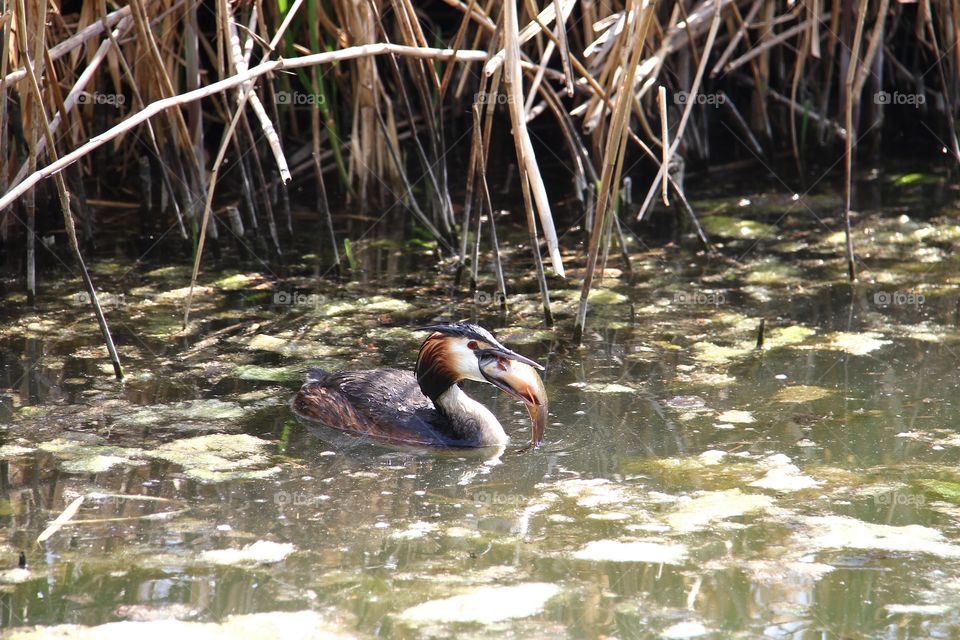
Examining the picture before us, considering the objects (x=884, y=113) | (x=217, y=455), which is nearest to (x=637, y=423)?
(x=217, y=455)

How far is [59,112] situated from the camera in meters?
5.59

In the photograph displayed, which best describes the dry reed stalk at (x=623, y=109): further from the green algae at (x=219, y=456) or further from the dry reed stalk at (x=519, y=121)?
the green algae at (x=219, y=456)

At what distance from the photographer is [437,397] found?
15.8ft

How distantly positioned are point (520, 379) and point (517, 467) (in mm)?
386

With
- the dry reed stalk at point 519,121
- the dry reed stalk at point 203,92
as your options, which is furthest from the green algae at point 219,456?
the dry reed stalk at point 519,121

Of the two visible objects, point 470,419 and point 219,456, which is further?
point 470,419

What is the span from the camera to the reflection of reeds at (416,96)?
5.17m

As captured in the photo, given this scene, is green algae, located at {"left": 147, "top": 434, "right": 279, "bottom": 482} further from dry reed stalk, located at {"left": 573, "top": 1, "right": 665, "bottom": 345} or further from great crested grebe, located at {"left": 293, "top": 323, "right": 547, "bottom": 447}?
dry reed stalk, located at {"left": 573, "top": 1, "right": 665, "bottom": 345}

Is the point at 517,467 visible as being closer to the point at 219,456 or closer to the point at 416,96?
the point at 219,456

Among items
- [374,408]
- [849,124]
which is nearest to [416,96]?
[849,124]

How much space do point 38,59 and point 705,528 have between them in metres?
3.21

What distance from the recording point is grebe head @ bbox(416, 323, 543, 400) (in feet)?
15.3

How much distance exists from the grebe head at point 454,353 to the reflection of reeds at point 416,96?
459 millimetres

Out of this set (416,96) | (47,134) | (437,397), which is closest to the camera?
(47,134)
